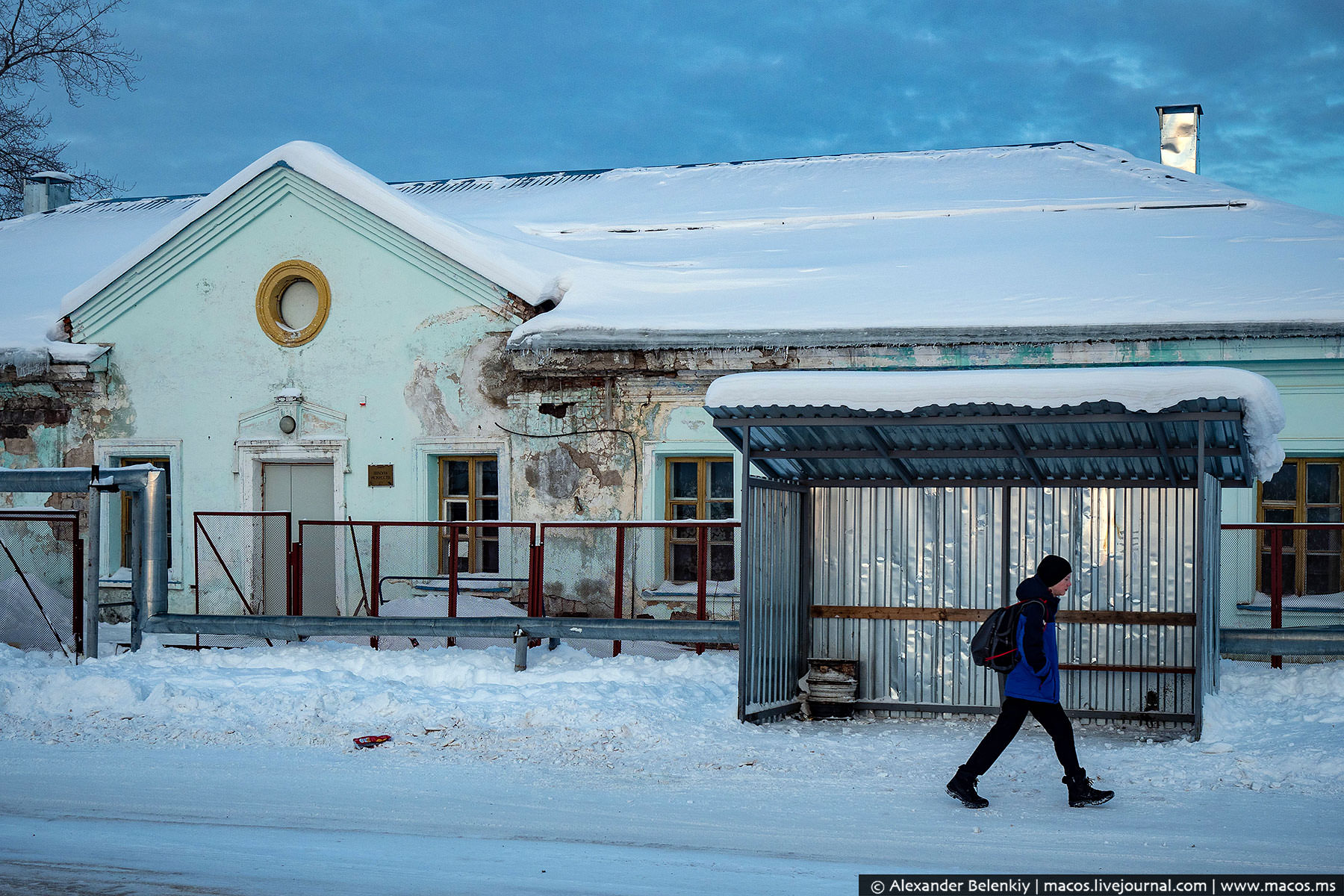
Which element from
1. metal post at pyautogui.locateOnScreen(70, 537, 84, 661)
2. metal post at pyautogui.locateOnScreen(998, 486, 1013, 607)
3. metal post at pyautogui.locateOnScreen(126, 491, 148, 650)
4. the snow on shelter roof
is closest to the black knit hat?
the snow on shelter roof

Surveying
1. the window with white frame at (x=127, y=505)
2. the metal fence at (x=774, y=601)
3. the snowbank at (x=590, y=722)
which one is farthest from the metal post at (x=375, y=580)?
the metal fence at (x=774, y=601)

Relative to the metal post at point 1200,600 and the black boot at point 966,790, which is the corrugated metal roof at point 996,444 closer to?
the metal post at point 1200,600

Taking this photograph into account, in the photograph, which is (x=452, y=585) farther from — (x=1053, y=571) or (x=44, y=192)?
(x=44, y=192)

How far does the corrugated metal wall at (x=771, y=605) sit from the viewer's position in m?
9.51

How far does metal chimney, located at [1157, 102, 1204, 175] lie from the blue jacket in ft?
49.5

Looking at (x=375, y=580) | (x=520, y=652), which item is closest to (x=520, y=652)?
(x=520, y=652)

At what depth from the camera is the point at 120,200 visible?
A: 77.2 feet

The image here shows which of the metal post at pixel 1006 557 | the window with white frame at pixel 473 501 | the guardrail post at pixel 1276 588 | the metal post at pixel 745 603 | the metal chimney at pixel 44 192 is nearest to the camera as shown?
the metal post at pixel 745 603

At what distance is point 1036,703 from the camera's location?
7168 millimetres

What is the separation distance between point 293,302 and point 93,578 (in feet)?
15.8

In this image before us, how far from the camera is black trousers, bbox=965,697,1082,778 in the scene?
711 centimetres

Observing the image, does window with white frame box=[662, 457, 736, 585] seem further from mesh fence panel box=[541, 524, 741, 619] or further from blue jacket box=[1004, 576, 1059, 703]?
blue jacket box=[1004, 576, 1059, 703]

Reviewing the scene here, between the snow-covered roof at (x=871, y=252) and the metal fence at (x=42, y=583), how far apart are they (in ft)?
9.73

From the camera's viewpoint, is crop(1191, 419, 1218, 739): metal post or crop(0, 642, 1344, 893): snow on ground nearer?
crop(0, 642, 1344, 893): snow on ground
